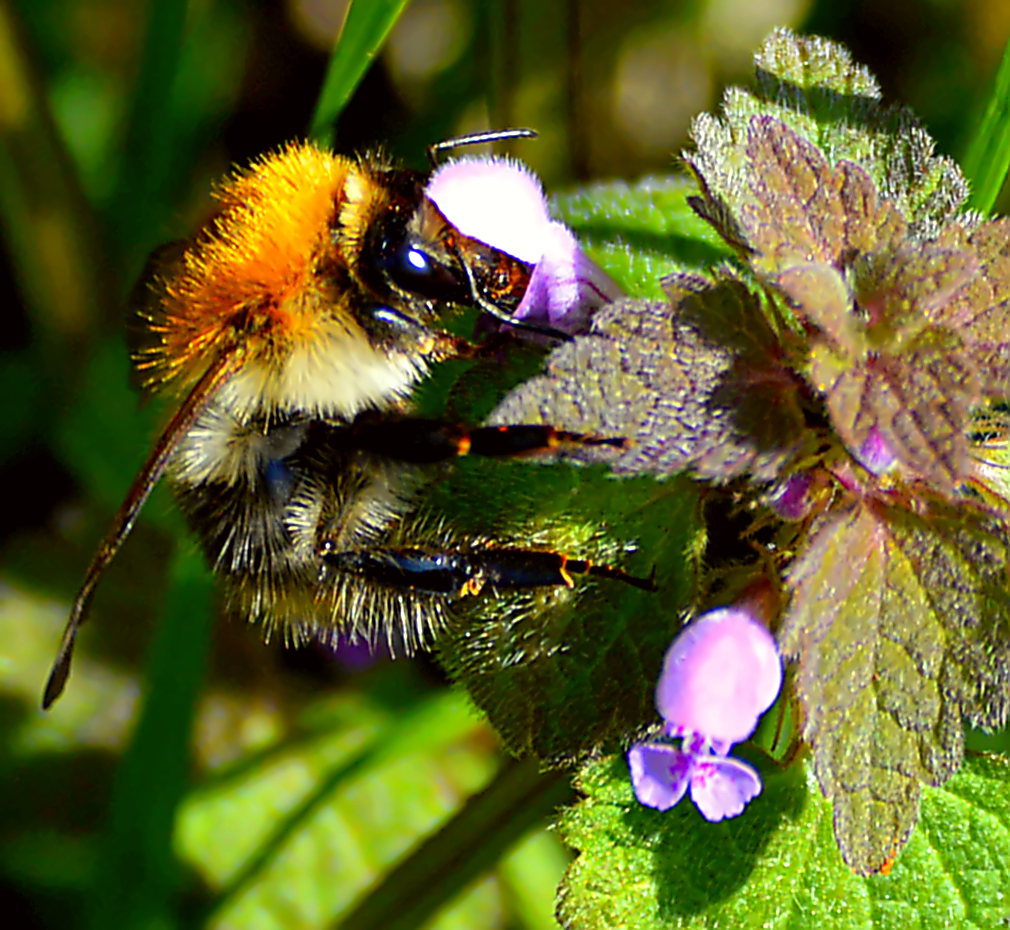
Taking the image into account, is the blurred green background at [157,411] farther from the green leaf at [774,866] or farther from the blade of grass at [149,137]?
the green leaf at [774,866]

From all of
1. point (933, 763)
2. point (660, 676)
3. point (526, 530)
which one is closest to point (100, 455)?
point (526, 530)

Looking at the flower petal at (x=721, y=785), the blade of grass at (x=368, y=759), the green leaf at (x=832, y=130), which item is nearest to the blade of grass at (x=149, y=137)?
the blade of grass at (x=368, y=759)

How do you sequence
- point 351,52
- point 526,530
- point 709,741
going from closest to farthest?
point 709,741 → point 526,530 → point 351,52

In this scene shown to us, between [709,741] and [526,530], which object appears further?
[526,530]

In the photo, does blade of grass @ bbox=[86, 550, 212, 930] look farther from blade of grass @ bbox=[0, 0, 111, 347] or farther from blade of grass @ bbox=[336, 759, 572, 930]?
blade of grass @ bbox=[0, 0, 111, 347]

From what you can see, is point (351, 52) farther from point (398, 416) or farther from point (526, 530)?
point (526, 530)

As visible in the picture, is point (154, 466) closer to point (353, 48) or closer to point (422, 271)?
point (422, 271)
